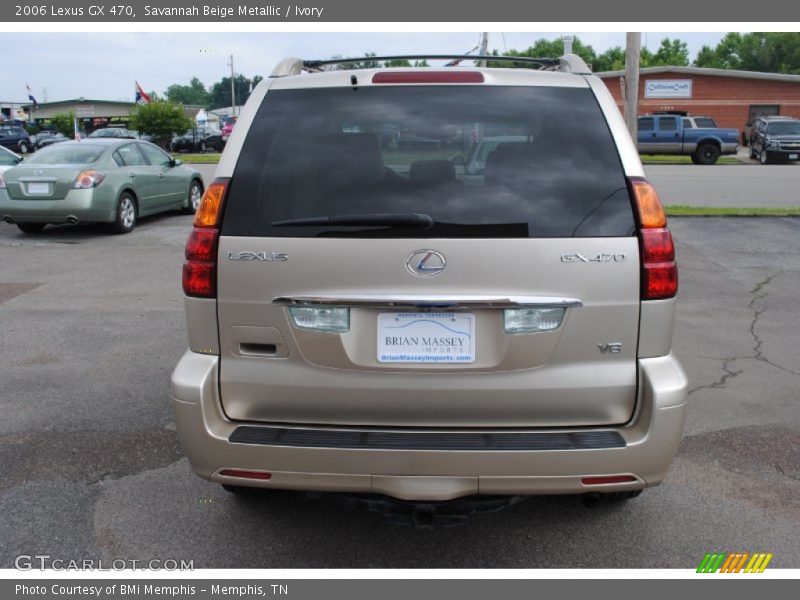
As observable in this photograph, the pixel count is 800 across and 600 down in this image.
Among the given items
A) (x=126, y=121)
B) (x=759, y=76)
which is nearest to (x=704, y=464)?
(x=759, y=76)

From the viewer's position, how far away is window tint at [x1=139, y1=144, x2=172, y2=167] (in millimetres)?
13086

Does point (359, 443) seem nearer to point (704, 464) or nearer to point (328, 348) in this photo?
point (328, 348)

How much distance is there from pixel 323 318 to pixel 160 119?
45.4 metres

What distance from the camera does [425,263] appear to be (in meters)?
2.71

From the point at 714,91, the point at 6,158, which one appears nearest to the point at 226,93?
the point at 714,91

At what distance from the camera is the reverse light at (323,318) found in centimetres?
276

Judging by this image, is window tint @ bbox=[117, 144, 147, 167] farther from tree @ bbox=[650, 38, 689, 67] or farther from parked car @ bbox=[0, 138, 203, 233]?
tree @ bbox=[650, 38, 689, 67]

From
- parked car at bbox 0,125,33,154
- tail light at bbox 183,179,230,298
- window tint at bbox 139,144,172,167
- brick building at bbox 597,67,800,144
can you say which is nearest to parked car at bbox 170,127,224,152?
parked car at bbox 0,125,33,154

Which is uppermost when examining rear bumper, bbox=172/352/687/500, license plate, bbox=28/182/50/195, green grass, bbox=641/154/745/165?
license plate, bbox=28/182/50/195

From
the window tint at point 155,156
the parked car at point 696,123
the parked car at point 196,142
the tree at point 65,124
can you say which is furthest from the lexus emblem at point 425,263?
the tree at point 65,124

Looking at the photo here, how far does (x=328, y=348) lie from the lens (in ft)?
9.09

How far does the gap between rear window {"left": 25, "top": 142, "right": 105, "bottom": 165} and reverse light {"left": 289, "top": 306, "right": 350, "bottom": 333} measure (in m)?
10.3

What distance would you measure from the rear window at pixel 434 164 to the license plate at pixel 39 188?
382 inches
